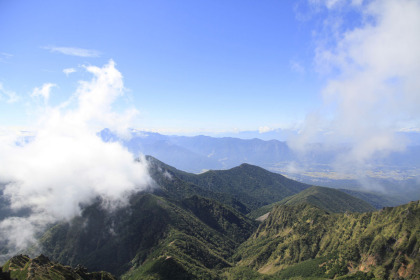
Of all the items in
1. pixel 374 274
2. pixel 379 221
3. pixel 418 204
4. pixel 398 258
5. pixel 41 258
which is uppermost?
pixel 418 204

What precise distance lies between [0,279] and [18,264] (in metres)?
51.6

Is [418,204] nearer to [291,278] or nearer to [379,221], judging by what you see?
[379,221]

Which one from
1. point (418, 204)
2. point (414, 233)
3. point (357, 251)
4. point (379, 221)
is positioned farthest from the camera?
point (379, 221)

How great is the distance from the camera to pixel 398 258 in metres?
152

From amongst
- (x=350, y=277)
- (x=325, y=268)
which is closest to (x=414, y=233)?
(x=350, y=277)

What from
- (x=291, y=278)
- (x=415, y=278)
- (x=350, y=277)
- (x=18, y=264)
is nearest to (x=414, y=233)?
(x=415, y=278)

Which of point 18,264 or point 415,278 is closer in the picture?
point 415,278

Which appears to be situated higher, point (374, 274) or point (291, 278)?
point (374, 274)

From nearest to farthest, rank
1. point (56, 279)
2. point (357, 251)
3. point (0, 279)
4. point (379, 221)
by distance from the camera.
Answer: point (0, 279)
point (56, 279)
point (357, 251)
point (379, 221)

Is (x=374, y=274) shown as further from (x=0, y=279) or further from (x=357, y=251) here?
(x=0, y=279)

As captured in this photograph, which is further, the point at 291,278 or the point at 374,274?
the point at 291,278

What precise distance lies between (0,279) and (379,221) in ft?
808

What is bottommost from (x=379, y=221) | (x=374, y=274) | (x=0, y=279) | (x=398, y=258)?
(x=0, y=279)

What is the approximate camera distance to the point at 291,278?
19700cm
